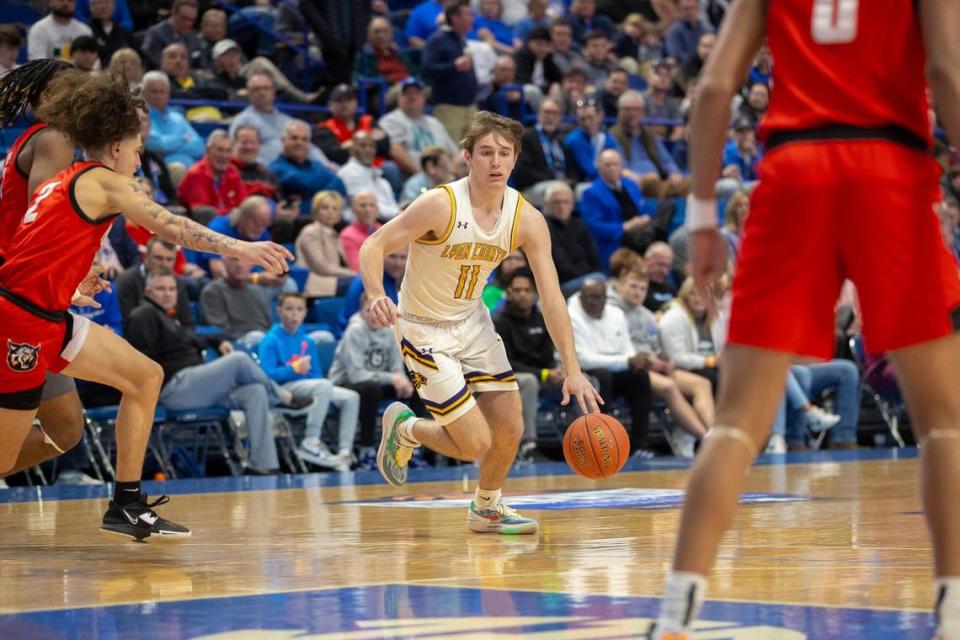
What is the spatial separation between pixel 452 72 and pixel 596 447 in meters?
9.20

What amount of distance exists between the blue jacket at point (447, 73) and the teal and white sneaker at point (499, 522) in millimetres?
9454

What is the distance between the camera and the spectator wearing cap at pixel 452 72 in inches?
610

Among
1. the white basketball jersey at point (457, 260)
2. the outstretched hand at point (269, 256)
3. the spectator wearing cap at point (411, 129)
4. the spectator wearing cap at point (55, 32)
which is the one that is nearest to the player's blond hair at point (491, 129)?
the white basketball jersey at point (457, 260)

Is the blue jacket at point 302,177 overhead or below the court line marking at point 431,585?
overhead

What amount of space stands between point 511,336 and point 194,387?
2796mm

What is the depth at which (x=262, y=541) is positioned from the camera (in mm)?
6340

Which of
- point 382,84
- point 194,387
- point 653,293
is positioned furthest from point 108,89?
point 382,84

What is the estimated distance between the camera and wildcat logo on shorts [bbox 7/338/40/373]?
561 centimetres

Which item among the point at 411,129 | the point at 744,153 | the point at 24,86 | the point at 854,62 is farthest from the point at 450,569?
the point at 744,153

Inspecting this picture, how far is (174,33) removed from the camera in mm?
14578

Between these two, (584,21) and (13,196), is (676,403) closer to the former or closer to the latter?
(13,196)

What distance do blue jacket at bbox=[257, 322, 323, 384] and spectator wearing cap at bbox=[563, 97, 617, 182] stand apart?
4918mm

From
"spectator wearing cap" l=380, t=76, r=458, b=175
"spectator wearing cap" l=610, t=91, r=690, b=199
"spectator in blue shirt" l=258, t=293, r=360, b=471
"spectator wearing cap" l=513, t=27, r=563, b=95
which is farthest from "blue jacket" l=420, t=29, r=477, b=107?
"spectator in blue shirt" l=258, t=293, r=360, b=471

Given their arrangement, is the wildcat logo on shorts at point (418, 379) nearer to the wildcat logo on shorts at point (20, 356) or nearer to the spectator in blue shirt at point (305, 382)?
the wildcat logo on shorts at point (20, 356)
